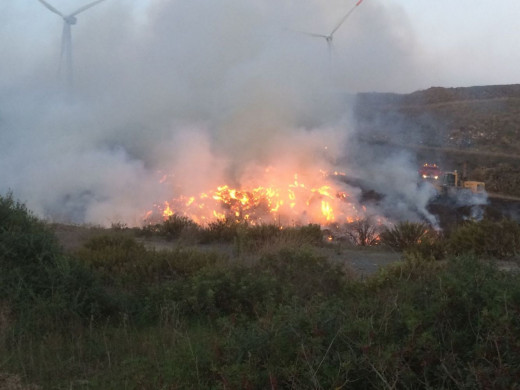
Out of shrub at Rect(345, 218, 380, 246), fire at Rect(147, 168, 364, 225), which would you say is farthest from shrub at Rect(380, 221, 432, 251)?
fire at Rect(147, 168, 364, 225)

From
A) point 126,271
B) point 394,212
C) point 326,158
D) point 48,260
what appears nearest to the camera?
point 48,260

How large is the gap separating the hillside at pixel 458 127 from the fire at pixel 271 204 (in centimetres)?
1652

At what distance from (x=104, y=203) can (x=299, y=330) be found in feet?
63.7

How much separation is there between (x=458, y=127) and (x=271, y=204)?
36.2 metres

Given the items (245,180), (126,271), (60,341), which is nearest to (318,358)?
(60,341)

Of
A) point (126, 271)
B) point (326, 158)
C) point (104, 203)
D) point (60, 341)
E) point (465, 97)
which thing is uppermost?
point (465, 97)

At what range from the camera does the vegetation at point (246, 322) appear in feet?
11.4

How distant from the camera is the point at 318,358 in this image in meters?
3.53

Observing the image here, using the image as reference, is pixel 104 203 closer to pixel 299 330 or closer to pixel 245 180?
pixel 245 180

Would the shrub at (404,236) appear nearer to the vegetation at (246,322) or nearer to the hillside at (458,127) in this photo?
the vegetation at (246,322)

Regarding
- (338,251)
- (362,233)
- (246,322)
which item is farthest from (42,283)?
(362,233)

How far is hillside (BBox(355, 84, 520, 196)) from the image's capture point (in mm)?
39750

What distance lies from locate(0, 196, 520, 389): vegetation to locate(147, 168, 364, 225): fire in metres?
11.3

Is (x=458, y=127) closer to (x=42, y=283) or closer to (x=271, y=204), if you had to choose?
(x=271, y=204)
